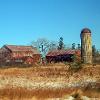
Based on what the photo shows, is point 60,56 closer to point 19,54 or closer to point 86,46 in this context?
point 19,54

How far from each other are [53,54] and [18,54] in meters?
9.50

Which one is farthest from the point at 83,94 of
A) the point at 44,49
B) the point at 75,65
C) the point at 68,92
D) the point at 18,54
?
the point at 44,49

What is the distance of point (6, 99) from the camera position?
58.1ft

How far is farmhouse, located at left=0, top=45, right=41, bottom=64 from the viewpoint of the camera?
91125 millimetres

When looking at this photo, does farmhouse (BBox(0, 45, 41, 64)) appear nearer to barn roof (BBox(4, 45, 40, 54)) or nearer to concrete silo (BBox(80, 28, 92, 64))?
barn roof (BBox(4, 45, 40, 54))

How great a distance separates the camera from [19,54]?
312 feet

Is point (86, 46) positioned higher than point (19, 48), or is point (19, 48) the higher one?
point (19, 48)

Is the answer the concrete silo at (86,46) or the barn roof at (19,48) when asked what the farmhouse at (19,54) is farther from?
the concrete silo at (86,46)

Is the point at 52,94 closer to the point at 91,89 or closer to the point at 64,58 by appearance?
the point at 91,89

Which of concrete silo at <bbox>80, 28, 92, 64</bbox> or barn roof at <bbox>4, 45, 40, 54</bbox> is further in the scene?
barn roof at <bbox>4, 45, 40, 54</bbox>

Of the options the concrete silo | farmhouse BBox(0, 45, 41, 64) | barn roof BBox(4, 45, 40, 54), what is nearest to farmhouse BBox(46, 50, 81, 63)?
farmhouse BBox(0, 45, 41, 64)

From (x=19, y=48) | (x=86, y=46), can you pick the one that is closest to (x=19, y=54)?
(x=19, y=48)

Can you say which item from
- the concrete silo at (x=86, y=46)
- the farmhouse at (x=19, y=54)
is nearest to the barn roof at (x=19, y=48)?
the farmhouse at (x=19, y=54)

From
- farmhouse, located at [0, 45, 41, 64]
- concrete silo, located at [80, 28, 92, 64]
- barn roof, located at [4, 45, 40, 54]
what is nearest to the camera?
concrete silo, located at [80, 28, 92, 64]
